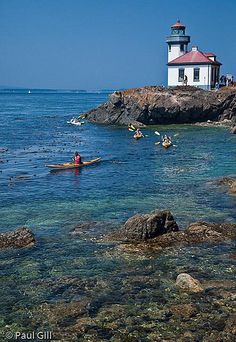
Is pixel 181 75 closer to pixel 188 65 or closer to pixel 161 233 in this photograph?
pixel 188 65

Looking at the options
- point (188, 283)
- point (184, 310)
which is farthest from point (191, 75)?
point (184, 310)

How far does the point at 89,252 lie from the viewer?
64.7ft

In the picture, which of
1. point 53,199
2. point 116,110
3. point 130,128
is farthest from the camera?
point 116,110

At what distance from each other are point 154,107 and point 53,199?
160ft

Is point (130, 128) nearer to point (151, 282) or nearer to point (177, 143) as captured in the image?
point (177, 143)

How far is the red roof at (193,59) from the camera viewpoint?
264 feet

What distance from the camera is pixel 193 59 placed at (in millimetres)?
81312

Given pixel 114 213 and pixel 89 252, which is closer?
pixel 89 252

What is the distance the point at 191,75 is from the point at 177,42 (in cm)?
884

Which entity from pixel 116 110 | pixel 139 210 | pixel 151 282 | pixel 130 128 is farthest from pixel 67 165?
pixel 116 110

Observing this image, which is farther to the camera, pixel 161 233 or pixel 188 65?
pixel 188 65

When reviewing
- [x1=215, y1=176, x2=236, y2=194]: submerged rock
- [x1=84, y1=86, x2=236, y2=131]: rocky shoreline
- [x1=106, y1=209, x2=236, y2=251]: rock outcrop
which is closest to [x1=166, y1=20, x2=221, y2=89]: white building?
[x1=84, y1=86, x2=236, y2=131]: rocky shoreline

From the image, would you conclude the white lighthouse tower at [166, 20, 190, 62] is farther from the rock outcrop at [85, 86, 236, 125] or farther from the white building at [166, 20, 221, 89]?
the rock outcrop at [85, 86, 236, 125]

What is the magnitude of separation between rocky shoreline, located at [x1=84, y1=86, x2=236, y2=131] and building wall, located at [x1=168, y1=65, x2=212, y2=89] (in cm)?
411
